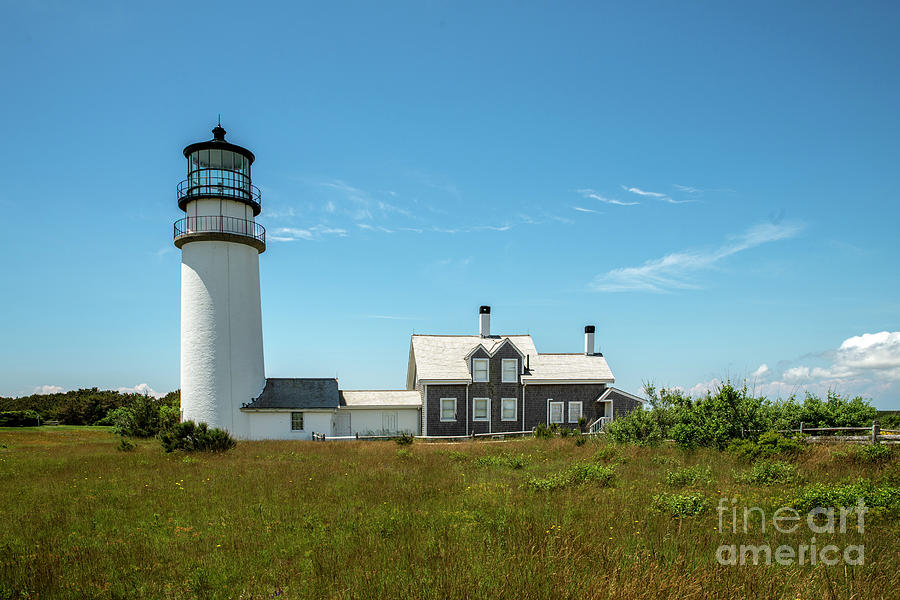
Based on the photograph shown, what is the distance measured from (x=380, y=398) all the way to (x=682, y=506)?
26.1 m

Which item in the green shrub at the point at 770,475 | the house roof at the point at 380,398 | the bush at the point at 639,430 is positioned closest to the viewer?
the green shrub at the point at 770,475

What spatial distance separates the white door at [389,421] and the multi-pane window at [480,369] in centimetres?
561

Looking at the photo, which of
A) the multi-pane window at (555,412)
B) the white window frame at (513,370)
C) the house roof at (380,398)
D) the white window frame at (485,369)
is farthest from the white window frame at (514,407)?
the house roof at (380,398)

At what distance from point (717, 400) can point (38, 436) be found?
3623 cm

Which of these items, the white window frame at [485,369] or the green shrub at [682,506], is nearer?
the green shrub at [682,506]

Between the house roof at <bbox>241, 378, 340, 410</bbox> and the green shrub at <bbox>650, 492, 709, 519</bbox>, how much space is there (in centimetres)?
2377

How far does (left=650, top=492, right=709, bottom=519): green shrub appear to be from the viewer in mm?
8922

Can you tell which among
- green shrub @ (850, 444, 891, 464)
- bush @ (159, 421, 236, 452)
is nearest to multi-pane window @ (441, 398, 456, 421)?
bush @ (159, 421, 236, 452)

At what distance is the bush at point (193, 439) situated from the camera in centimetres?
2131

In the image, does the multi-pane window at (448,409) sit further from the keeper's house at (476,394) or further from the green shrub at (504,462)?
the green shrub at (504,462)

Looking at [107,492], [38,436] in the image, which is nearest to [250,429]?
[38,436]

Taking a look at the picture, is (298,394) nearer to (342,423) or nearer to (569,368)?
(342,423)

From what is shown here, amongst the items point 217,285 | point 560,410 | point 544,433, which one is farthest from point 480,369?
point 217,285

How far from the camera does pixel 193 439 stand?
21.5 meters
